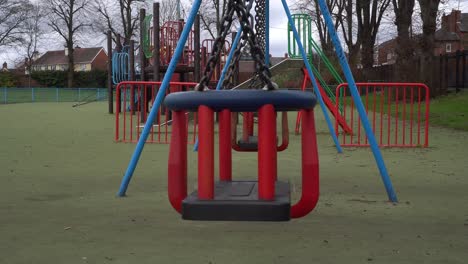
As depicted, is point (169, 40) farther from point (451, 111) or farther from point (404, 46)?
point (404, 46)

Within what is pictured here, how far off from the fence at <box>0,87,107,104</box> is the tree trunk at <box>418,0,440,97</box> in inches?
980

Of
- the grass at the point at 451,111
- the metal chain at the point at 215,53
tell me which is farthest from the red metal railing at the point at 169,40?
the metal chain at the point at 215,53

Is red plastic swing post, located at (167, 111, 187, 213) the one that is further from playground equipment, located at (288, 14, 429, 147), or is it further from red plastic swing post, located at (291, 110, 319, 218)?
playground equipment, located at (288, 14, 429, 147)

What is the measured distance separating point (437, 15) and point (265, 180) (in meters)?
23.8

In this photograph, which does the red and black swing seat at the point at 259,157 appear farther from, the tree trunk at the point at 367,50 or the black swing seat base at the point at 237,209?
the tree trunk at the point at 367,50

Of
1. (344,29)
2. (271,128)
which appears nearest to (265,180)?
(271,128)

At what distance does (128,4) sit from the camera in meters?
48.5

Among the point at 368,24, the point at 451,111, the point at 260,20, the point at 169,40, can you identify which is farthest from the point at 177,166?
the point at 368,24

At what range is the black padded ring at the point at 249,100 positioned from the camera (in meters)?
2.89

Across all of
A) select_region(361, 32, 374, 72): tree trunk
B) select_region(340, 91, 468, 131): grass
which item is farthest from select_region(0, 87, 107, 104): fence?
select_region(340, 91, 468, 131): grass

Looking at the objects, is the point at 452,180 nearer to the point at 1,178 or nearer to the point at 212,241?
the point at 212,241

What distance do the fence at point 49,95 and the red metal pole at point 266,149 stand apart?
39.1 m

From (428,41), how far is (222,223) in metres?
22.4

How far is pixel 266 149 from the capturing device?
296 centimetres
